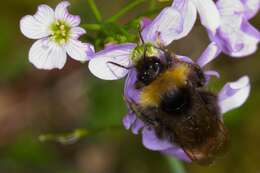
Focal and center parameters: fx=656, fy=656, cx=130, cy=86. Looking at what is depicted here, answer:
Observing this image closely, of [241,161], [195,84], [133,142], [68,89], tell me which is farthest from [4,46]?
[195,84]

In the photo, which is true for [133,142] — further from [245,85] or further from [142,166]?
[245,85]

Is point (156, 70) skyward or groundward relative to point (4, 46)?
skyward

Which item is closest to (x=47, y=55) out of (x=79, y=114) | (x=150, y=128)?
(x=150, y=128)

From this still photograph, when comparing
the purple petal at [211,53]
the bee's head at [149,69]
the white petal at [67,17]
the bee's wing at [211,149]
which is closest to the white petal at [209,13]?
the purple petal at [211,53]

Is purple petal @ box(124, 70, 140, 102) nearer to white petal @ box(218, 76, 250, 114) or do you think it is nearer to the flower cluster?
the flower cluster

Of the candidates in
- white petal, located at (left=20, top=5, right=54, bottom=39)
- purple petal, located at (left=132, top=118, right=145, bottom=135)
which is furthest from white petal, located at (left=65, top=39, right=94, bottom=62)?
purple petal, located at (left=132, top=118, right=145, bottom=135)

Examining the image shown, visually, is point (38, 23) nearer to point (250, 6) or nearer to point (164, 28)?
point (164, 28)
